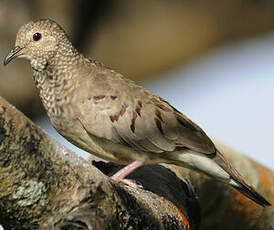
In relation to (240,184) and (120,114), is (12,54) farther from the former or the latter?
(240,184)

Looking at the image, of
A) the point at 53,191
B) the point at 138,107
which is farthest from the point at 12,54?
the point at 53,191

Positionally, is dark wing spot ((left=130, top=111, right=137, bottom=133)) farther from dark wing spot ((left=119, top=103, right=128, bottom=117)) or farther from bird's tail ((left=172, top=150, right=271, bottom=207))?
bird's tail ((left=172, top=150, right=271, bottom=207))

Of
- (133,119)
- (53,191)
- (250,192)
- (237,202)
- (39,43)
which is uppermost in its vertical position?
(53,191)

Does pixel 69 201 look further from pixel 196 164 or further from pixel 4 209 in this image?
pixel 196 164

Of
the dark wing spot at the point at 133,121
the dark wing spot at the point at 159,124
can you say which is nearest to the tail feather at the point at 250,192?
the dark wing spot at the point at 159,124

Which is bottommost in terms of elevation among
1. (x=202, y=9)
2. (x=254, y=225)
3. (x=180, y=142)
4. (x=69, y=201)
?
(x=254, y=225)

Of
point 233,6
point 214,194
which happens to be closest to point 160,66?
point 233,6

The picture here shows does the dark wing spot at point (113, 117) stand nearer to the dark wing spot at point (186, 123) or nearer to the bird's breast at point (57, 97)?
the bird's breast at point (57, 97)
